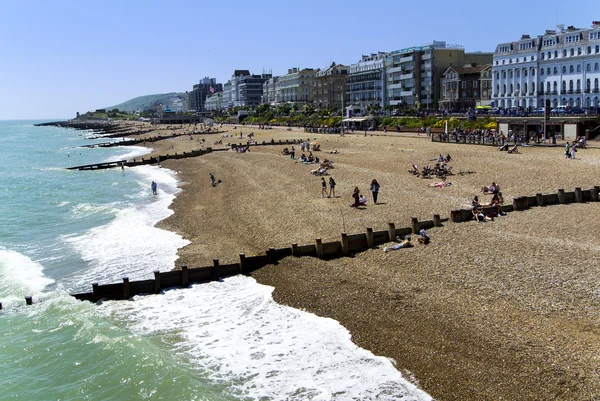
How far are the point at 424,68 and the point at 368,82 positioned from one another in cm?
1566

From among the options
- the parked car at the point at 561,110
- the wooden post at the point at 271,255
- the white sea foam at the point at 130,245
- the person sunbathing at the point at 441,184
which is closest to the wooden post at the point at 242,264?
the wooden post at the point at 271,255

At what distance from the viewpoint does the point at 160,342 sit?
49.9 feet

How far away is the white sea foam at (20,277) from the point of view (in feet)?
65.8

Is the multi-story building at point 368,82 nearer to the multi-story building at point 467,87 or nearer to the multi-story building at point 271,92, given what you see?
the multi-story building at point 467,87

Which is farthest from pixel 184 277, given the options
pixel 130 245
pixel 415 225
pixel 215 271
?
pixel 415 225

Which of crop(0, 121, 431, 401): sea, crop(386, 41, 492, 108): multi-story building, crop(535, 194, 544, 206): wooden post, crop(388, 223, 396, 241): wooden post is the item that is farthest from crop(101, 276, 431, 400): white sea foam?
crop(386, 41, 492, 108): multi-story building

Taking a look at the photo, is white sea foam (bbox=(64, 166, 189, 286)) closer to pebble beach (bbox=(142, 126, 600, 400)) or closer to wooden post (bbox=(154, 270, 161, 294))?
pebble beach (bbox=(142, 126, 600, 400))

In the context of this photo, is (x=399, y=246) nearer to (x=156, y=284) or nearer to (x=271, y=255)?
(x=271, y=255)

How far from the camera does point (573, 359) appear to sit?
11578mm

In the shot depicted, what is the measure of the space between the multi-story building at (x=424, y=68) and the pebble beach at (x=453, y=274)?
66.7 m

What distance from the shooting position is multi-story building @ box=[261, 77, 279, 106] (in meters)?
174

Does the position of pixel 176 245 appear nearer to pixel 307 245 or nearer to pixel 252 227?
pixel 252 227

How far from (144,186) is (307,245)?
28107 millimetres

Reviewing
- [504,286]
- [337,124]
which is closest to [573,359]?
[504,286]
